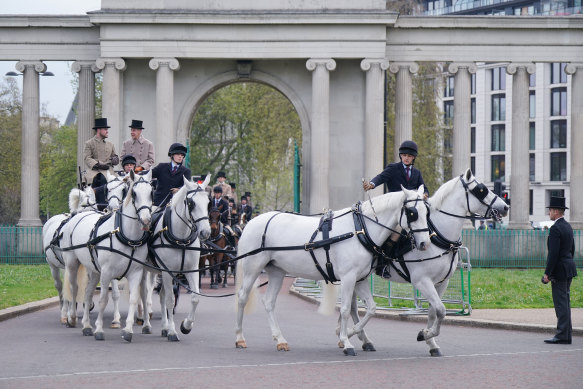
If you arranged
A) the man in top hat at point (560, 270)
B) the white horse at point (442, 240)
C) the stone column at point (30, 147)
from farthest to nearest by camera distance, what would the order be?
the stone column at point (30, 147) → the man in top hat at point (560, 270) → the white horse at point (442, 240)

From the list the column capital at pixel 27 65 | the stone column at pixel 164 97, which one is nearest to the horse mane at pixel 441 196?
the stone column at pixel 164 97

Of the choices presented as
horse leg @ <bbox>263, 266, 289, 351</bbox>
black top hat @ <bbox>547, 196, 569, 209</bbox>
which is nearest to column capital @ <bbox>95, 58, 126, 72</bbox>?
horse leg @ <bbox>263, 266, 289, 351</bbox>

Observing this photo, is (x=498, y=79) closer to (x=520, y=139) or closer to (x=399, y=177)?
Answer: (x=520, y=139)

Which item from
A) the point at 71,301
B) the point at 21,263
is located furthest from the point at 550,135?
the point at 71,301

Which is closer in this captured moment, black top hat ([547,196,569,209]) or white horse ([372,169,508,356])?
white horse ([372,169,508,356])

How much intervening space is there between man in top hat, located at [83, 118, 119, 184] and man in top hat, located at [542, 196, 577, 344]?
8315mm

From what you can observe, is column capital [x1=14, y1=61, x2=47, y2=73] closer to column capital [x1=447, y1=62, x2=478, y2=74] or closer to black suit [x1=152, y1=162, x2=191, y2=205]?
column capital [x1=447, y1=62, x2=478, y2=74]

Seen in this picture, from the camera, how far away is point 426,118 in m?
50.4

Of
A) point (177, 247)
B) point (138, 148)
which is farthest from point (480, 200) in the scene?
point (138, 148)

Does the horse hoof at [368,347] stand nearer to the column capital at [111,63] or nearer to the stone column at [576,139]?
the column capital at [111,63]

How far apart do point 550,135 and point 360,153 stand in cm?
5597

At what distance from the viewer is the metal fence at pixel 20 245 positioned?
120 ft

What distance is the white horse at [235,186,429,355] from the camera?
1323cm

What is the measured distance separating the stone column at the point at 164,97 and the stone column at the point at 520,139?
43.0 feet
